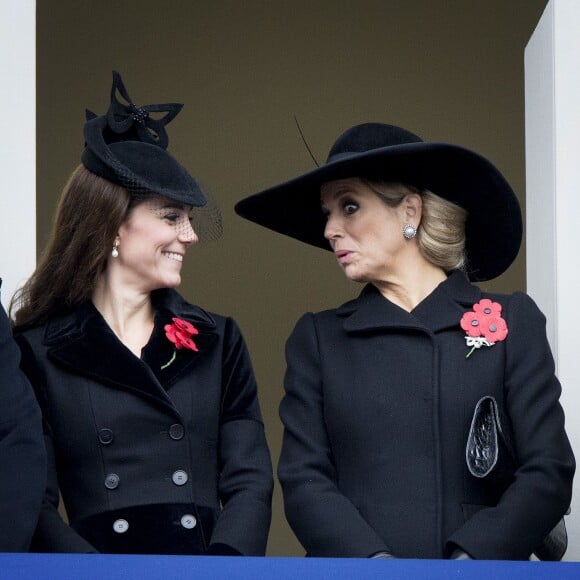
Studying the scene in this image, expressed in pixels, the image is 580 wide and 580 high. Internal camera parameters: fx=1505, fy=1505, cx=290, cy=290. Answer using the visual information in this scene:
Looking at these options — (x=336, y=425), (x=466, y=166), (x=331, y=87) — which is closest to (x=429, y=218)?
(x=466, y=166)

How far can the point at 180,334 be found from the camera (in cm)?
392

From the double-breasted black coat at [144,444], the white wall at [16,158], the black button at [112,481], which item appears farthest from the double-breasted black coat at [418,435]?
the white wall at [16,158]

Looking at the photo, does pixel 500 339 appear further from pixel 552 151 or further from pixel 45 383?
pixel 45 383

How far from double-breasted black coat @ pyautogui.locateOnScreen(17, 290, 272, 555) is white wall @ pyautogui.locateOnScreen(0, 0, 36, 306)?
319mm

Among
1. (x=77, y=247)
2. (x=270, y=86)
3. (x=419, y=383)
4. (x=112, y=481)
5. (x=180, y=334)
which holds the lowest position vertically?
(x=112, y=481)

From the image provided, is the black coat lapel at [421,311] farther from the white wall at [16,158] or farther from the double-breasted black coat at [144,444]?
the white wall at [16,158]

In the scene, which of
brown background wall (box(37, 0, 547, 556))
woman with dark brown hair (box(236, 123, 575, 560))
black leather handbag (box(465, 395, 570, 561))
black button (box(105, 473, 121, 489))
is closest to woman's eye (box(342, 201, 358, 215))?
woman with dark brown hair (box(236, 123, 575, 560))

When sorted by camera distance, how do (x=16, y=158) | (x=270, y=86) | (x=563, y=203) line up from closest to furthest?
(x=16, y=158) < (x=563, y=203) < (x=270, y=86)

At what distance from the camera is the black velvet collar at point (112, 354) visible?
3.84 meters

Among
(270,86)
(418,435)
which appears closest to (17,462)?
(418,435)

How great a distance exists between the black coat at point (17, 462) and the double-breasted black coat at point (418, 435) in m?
0.63

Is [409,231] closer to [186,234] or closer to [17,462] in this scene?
[186,234]

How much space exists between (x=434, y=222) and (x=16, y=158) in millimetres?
1189

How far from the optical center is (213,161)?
6660 mm
